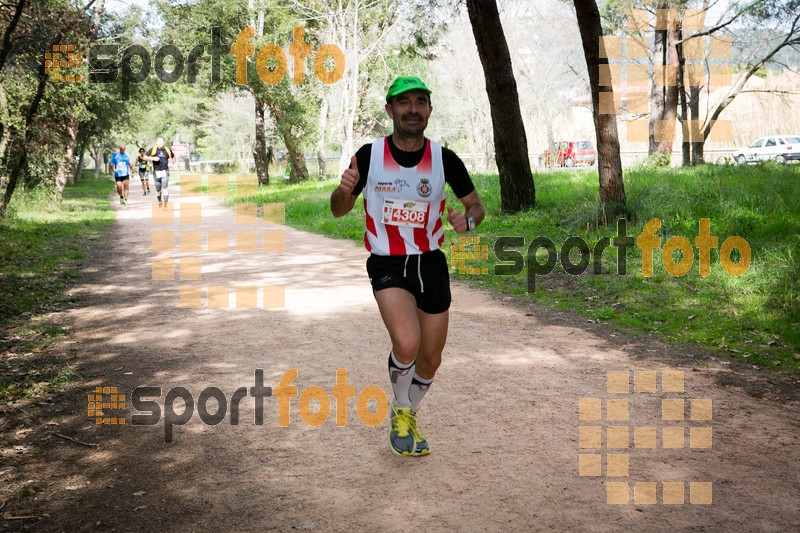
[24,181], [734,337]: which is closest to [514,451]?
[734,337]

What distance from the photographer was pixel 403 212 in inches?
164

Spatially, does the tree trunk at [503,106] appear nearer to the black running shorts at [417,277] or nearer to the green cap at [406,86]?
the green cap at [406,86]

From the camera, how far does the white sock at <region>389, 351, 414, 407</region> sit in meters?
4.32

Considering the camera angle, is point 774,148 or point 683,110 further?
point 774,148

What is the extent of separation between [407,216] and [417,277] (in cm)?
38

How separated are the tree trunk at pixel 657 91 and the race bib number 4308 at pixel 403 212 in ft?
66.8
